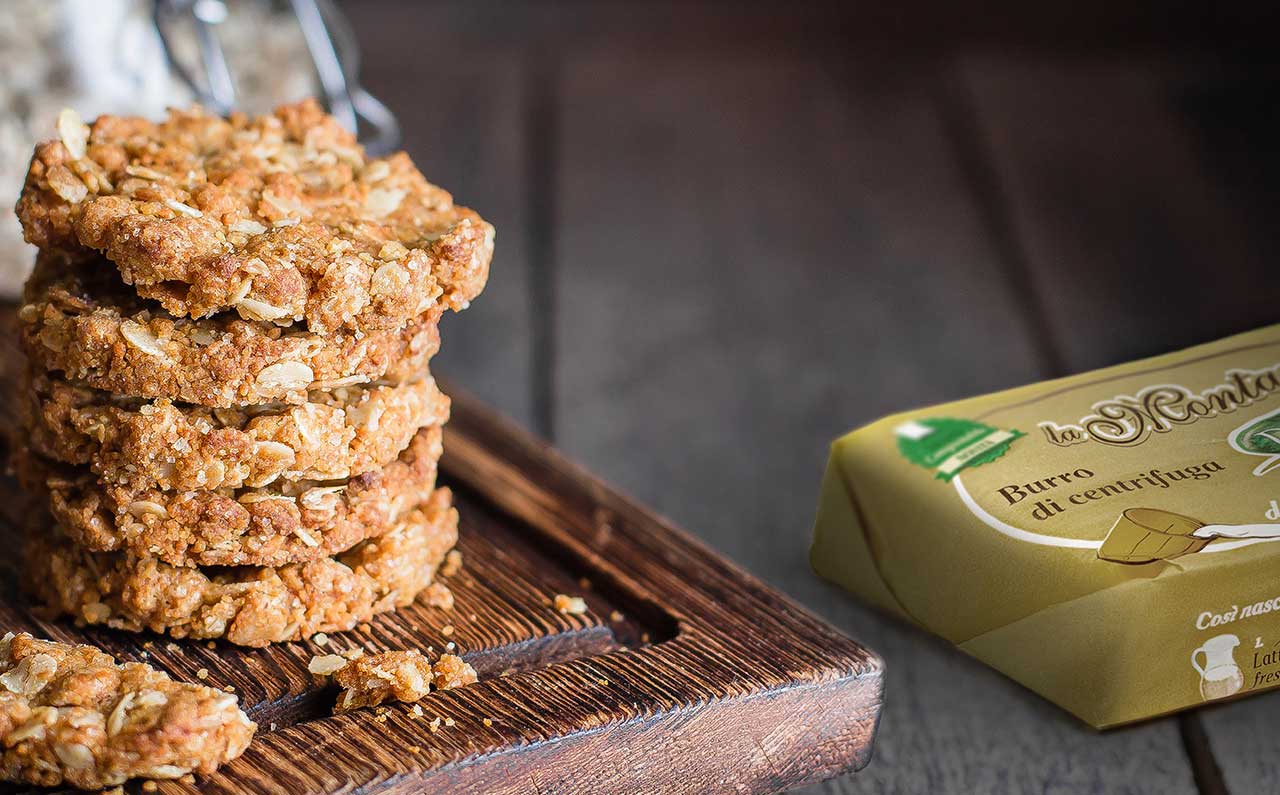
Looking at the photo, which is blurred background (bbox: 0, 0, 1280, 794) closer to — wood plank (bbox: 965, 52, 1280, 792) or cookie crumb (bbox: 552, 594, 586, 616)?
wood plank (bbox: 965, 52, 1280, 792)

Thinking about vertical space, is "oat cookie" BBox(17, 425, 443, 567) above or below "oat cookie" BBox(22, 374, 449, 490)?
below

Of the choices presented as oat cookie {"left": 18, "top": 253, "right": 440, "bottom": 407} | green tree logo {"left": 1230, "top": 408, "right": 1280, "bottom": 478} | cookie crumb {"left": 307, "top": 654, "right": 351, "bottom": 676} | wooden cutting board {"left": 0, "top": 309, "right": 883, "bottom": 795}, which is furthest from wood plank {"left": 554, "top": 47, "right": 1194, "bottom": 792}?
oat cookie {"left": 18, "top": 253, "right": 440, "bottom": 407}

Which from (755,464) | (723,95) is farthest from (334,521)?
(723,95)

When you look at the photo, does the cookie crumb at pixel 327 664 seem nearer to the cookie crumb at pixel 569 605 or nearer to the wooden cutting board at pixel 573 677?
the wooden cutting board at pixel 573 677

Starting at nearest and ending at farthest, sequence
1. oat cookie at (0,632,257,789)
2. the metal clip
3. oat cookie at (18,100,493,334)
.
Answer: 1. oat cookie at (0,632,257,789)
2. oat cookie at (18,100,493,334)
3. the metal clip

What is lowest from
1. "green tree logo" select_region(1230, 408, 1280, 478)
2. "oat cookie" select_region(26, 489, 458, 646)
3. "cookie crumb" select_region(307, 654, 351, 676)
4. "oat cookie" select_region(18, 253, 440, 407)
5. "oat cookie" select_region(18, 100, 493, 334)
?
"cookie crumb" select_region(307, 654, 351, 676)

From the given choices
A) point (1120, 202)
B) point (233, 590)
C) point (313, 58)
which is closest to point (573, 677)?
point (233, 590)

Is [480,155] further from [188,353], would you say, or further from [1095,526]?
[1095,526]

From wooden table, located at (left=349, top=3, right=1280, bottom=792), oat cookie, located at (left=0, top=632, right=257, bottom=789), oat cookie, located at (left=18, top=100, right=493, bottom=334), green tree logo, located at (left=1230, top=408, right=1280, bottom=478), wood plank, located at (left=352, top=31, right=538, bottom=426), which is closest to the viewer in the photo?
oat cookie, located at (left=0, top=632, right=257, bottom=789)
